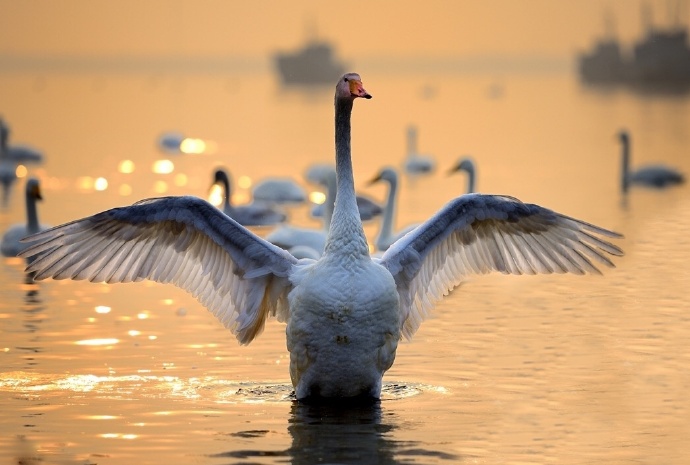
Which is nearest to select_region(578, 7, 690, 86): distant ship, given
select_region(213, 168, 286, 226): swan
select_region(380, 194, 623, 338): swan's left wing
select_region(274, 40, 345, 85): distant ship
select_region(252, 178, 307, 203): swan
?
select_region(274, 40, 345, 85): distant ship

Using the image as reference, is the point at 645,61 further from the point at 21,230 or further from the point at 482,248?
the point at 482,248

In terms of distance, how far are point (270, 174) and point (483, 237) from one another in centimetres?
2373

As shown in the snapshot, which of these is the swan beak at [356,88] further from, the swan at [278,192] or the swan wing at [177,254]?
the swan at [278,192]

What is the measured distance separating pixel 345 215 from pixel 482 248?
5.16 feet

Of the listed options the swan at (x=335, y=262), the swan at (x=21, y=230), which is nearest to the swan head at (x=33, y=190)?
the swan at (x=21, y=230)

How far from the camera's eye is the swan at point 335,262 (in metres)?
11.5

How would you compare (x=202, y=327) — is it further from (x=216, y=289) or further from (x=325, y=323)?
(x=325, y=323)

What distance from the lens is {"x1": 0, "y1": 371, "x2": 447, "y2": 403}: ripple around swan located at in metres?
12.2

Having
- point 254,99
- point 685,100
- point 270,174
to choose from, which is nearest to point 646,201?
point 270,174

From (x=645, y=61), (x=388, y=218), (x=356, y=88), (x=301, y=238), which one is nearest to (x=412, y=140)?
(x=388, y=218)

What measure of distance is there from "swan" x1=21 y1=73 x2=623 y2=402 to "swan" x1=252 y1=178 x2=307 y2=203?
1562 centimetres

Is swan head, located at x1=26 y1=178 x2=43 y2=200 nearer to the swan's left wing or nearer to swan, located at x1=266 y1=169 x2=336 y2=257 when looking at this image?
swan, located at x1=266 y1=169 x2=336 y2=257

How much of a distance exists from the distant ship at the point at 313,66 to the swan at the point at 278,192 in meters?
106

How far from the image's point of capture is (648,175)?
32219mm
